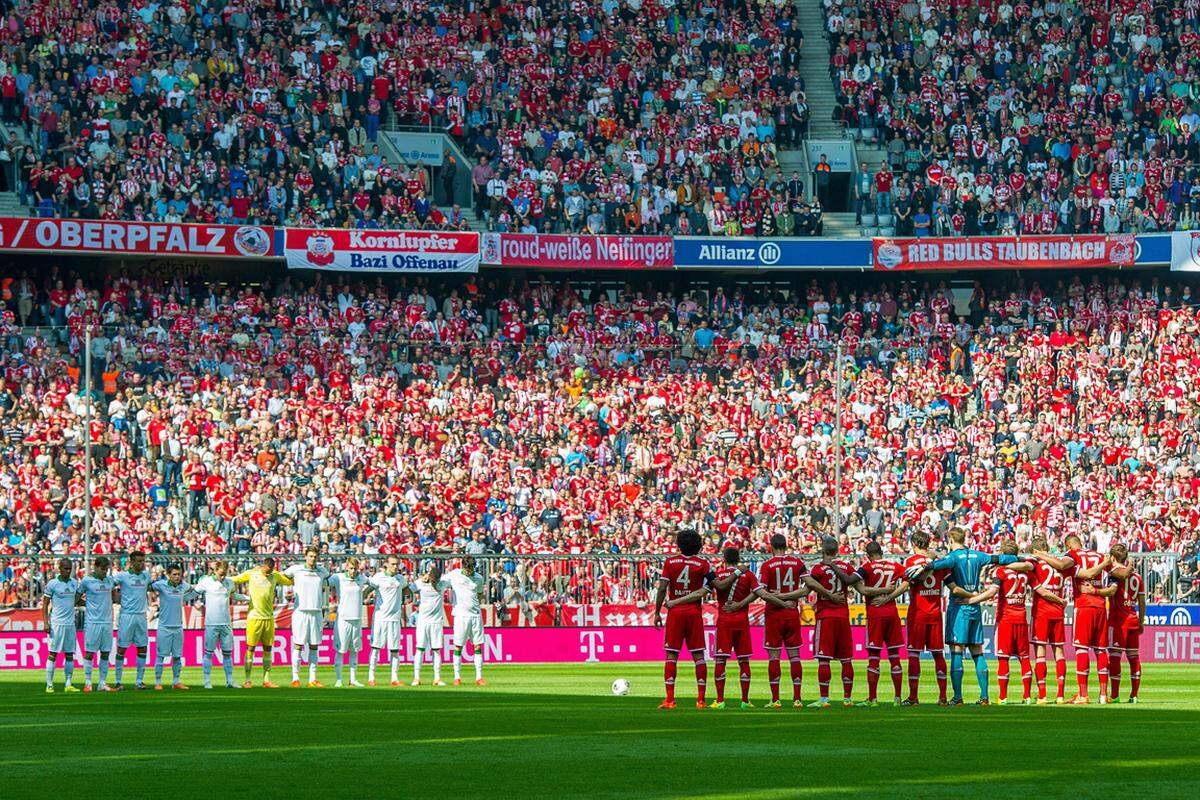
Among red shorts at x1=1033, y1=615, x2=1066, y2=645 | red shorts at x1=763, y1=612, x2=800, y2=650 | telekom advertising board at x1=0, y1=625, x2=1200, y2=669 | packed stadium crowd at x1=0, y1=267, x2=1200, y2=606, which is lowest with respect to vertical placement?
telekom advertising board at x1=0, y1=625, x2=1200, y2=669

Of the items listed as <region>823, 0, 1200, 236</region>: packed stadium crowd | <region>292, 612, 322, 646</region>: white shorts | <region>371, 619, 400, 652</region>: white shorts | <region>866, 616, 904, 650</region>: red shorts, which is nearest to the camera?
<region>866, 616, 904, 650</region>: red shorts

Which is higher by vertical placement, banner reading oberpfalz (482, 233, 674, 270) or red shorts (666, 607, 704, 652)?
banner reading oberpfalz (482, 233, 674, 270)

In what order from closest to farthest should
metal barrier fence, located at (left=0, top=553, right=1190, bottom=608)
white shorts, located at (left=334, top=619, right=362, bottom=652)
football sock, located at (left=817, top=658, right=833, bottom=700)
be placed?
1. football sock, located at (left=817, top=658, right=833, bottom=700)
2. white shorts, located at (left=334, top=619, right=362, bottom=652)
3. metal barrier fence, located at (left=0, top=553, right=1190, bottom=608)

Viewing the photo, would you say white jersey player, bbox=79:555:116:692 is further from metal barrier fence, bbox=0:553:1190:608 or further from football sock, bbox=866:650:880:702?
football sock, bbox=866:650:880:702

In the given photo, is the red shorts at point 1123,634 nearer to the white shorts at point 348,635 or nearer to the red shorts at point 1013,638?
the red shorts at point 1013,638

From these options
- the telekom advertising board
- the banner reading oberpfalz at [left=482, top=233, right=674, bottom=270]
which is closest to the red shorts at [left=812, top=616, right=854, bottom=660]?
the telekom advertising board

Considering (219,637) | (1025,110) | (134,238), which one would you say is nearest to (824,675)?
(219,637)

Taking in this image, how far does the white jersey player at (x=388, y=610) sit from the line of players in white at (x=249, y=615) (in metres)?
0.02

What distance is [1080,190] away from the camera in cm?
5284

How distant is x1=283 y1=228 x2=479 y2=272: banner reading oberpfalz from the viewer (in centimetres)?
4903

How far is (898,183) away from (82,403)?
2255 cm

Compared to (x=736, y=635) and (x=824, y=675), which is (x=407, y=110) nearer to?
(x=736, y=635)

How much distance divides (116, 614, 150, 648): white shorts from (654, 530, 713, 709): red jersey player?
1020 cm

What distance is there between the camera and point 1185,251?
168 ft
